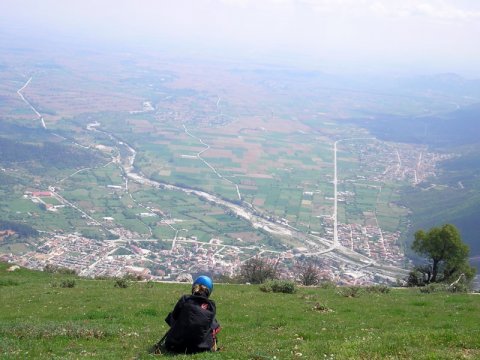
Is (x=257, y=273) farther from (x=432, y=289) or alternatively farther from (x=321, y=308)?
(x=321, y=308)

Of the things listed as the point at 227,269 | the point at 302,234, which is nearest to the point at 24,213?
the point at 227,269

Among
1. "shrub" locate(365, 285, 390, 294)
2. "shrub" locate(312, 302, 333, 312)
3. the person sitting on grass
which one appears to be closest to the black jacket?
the person sitting on grass

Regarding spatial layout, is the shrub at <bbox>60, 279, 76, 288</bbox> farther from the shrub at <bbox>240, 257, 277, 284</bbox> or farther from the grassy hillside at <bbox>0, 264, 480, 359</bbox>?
the shrub at <bbox>240, 257, 277, 284</bbox>

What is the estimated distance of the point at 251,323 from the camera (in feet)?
68.5

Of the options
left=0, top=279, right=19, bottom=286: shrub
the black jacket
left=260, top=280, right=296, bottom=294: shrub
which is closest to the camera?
the black jacket

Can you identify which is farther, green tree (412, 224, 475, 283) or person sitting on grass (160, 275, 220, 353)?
green tree (412, 224, 475, 283)

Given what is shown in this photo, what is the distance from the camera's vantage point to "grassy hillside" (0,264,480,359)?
44.4 ft

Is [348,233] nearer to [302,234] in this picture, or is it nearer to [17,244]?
[302,234]

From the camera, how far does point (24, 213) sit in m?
120

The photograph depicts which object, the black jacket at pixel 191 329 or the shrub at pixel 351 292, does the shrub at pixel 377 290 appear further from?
the black jacket at pixel 191 329

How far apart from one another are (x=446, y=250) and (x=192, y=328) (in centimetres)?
4066

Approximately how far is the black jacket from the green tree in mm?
39607

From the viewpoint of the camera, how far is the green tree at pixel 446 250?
47.6 metres

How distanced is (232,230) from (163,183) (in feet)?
144
